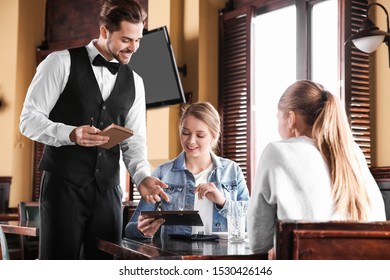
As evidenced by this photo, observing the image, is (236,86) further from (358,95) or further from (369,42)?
(369,42)

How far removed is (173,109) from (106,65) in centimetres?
219

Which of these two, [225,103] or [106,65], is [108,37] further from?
[225,103]

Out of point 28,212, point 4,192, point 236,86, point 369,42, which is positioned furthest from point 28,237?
point 369,42

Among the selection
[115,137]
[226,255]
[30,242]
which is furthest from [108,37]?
[30,242]

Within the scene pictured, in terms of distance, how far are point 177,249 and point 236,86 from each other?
2501mm

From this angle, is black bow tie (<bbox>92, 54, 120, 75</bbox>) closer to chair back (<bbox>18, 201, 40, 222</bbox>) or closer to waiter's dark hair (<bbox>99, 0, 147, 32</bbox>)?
waiter's dark hair (<bbox>99, 0, 147, 32</bbox>)

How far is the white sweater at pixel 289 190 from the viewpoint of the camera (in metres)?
1.25

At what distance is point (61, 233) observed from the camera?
5.32ft

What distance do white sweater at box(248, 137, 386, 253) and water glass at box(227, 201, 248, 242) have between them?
0.32m

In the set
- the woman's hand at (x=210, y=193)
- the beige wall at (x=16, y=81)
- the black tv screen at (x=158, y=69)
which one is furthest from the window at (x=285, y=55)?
the beige wall at (x=16, y=81)

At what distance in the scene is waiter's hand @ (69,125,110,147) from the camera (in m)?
1.56

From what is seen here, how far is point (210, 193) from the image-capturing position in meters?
1.87

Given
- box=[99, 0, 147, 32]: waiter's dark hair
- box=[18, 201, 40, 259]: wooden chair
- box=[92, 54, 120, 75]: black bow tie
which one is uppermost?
box=[99, 0, 147, 32]: waiter's dark hair

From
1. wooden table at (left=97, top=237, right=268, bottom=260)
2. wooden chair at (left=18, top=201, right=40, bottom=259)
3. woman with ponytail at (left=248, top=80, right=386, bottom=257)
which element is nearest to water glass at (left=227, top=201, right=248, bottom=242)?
wooden table at (left=97, top=237, right=268, bottom=260)
